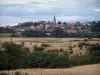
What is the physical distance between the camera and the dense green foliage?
1716 cm

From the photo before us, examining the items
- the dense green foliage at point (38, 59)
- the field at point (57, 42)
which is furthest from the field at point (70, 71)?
the field at point (57, 42)

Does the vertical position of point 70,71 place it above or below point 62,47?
below

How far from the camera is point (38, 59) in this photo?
58.2 feet

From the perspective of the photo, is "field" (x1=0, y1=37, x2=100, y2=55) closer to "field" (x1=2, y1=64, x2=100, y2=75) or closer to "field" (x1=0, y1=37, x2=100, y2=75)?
"field" (x1=0, y1=37, x2=100, y2=75)

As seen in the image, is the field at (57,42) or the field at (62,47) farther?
the field at (57,42)

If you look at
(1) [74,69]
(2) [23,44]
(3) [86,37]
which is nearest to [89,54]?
(3) [86,37]

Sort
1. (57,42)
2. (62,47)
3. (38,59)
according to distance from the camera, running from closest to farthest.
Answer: (38,59)
(57,42)
(62,47)

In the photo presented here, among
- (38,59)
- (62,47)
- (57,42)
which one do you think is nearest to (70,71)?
(38,59)

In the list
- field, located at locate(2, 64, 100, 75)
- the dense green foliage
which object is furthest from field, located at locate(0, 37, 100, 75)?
the dense green foliage

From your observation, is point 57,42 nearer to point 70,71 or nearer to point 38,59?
point 38,59

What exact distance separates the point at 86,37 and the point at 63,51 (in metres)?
3.11

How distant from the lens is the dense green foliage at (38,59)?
56.3 feet

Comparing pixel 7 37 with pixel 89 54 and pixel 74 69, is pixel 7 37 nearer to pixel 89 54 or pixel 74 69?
pixel 74 69

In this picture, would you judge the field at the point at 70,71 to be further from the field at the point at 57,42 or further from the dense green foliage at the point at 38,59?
the field at the point at 57,42
